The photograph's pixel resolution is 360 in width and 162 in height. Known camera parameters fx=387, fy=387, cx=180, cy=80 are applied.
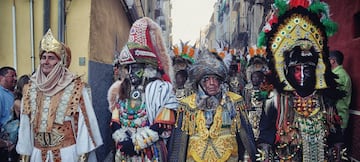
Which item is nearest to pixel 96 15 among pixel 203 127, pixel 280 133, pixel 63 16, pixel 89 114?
pixel 63 16

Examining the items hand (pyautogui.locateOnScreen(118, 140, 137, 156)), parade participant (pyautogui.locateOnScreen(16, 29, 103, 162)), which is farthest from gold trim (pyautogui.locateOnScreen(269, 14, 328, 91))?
parade participant (pyautogui.locateOnScreen(16, 29, 103, 162))

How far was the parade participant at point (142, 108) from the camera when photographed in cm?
447

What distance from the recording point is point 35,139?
4.13 metres

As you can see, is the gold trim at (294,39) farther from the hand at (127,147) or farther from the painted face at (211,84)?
the hand at (127,147)

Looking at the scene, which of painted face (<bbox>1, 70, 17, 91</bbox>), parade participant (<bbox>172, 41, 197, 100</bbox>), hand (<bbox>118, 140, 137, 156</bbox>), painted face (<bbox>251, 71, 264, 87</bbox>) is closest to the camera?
hand (<bbox>118, 140, 137, 156</bbox>)

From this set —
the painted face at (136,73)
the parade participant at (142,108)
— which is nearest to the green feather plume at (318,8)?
the parade participant at (142,108)

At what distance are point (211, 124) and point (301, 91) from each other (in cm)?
103

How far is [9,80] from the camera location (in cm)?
513

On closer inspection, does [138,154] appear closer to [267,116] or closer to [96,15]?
[267,116]

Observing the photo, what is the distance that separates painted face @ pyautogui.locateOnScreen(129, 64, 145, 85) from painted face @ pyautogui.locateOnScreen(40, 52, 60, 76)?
97cm

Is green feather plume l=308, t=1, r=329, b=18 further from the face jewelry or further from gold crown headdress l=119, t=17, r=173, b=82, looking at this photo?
the face jewelry

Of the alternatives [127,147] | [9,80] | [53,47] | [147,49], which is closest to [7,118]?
[9,80]

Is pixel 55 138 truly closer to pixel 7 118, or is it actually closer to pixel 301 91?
pixel 7 118

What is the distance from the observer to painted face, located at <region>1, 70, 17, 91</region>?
16.7ft
